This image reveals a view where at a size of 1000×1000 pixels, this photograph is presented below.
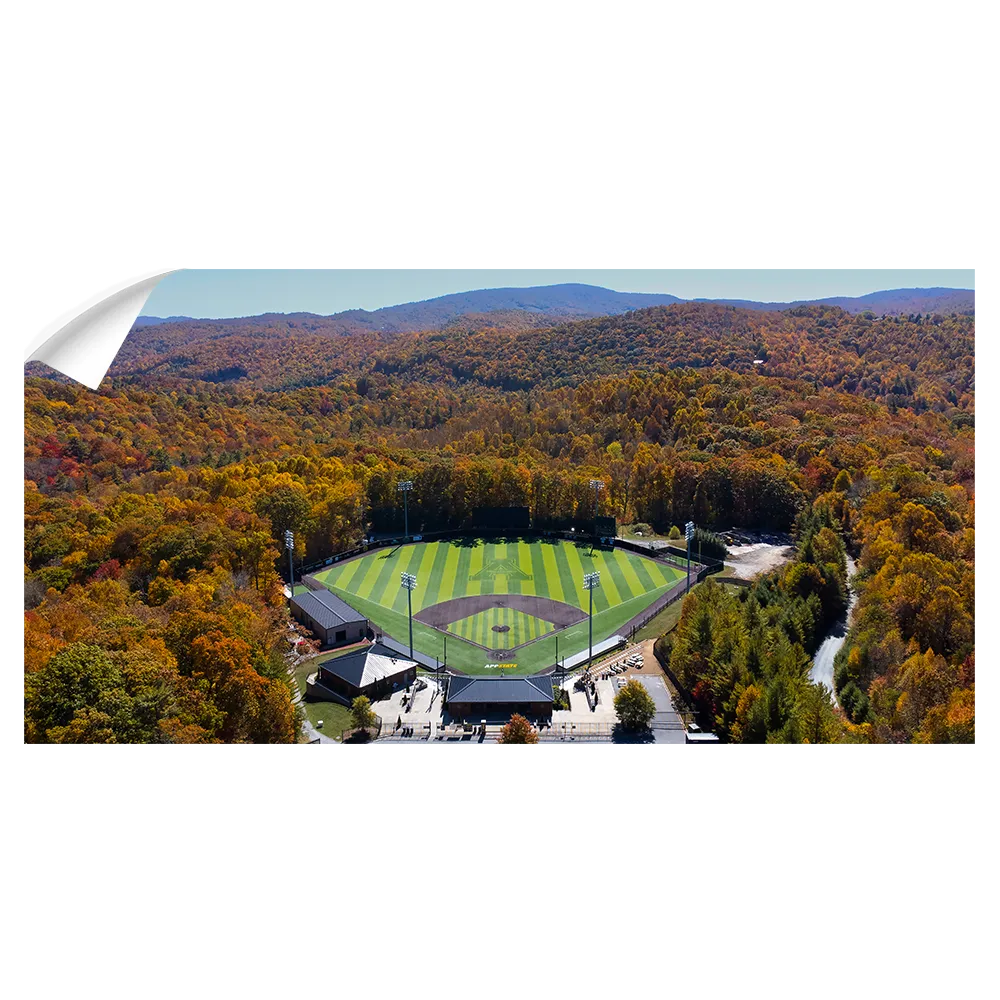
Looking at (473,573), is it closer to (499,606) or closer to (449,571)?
(449,571)

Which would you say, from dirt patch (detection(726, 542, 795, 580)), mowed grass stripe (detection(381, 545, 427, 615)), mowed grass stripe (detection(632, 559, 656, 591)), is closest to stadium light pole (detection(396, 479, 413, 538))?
mowed grass stripe (detection(381, 545, 427, 615))

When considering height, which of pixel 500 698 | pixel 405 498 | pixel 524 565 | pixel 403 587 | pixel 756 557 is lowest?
pixel 500 698

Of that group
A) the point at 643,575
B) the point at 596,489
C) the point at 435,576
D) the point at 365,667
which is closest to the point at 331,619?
the point at 365,667

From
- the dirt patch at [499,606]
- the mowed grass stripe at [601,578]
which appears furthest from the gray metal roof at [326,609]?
the mowed grass stripe at [601,578]

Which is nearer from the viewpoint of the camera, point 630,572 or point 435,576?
point 435,576

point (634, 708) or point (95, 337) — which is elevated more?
point (95, 337)

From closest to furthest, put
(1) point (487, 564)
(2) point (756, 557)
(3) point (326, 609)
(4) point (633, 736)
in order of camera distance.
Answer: (4) point (633, 736)
(3) point (326, 609)
(1) point (487, 564)
(2) point (756, 557)
